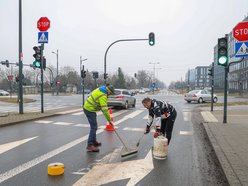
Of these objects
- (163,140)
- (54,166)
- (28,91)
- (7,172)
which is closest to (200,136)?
(163,140)

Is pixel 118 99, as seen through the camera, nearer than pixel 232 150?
No

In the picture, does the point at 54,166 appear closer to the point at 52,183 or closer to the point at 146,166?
the point at 52,183

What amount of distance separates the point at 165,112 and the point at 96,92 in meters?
1.80

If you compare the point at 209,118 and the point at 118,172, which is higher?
the point at 209,118

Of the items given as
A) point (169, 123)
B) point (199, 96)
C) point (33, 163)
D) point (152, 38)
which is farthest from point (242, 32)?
point (199, 96)

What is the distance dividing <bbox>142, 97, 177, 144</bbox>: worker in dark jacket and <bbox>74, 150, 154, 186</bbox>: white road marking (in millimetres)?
842

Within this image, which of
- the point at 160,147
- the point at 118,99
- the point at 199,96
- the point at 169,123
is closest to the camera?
the point at 160,147

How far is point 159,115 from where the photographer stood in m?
6.11

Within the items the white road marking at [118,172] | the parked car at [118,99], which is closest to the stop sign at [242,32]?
the white road marking at [118,172]

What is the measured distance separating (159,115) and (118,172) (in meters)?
1.65

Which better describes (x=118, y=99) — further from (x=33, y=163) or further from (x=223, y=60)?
(x=33, y=163)

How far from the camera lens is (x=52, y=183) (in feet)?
15.1

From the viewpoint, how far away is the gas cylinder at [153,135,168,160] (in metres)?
6.02

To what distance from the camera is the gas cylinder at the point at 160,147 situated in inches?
237
